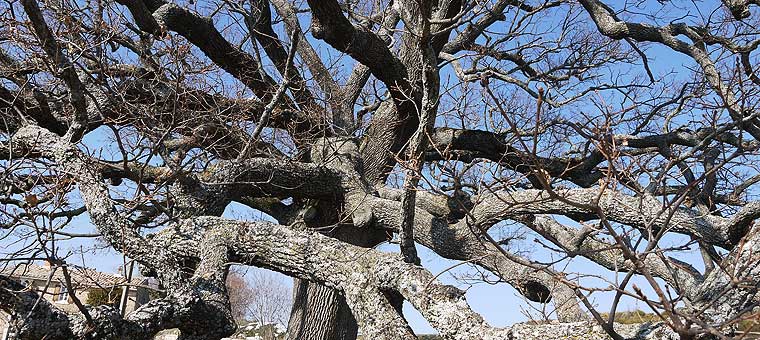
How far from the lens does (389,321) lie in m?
3.55

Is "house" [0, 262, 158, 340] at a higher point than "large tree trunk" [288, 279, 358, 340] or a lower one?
lower

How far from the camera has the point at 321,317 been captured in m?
6.39

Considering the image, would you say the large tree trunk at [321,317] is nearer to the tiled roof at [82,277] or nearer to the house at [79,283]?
the house at [79,283]

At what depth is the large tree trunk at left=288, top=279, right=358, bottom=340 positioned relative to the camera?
6391 millimetres

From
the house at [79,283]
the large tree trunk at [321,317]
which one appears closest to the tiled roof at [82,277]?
the house at [79,283]

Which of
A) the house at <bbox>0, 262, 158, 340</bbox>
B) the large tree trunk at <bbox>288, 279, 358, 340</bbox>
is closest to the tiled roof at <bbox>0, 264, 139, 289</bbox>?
the house at <bbox>0, 262, 158, 340</bbox>

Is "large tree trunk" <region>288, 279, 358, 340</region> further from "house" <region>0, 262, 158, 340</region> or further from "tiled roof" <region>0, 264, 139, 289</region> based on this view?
"tiled roof" <region>0, 264, 139, 289</region>

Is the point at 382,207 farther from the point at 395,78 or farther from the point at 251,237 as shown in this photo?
the point at 251,237

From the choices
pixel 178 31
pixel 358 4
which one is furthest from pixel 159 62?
pixel 358 4

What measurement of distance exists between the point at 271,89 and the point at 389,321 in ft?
13.4

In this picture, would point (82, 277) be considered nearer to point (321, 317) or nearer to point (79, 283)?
point (79, 283)

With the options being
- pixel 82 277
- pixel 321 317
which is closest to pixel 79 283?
pixel 82 277

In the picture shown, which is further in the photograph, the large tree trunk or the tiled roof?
the large tree trunk

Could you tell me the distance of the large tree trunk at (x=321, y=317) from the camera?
639 centimetres
